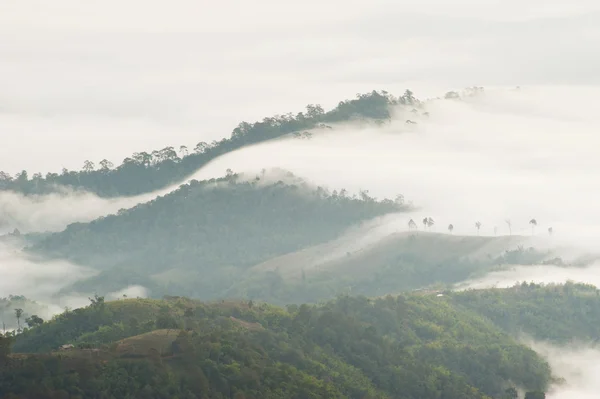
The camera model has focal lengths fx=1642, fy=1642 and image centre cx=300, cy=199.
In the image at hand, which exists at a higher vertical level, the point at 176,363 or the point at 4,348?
the point at 4,348

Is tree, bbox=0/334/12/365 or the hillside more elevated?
tree, bbox=0/334/12/365

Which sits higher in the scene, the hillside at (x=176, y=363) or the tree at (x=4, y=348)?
the tree at (x=4, y=348)

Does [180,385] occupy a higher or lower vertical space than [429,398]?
higher

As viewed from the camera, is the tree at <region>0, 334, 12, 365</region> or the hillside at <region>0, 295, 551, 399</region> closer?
the tree at <region>0, 334, 12, 365</region>

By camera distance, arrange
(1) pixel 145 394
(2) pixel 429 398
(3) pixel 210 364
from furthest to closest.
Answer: (2) pixel 429 398
(3) pixel 210 364
(1) pixel 145 394

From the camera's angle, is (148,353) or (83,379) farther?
(148,353)

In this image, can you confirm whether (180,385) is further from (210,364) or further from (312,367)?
(312,367)

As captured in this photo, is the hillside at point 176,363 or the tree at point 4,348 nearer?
the tree at point 4,348

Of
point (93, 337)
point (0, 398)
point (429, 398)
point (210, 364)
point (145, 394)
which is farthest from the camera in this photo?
point (429, 398)

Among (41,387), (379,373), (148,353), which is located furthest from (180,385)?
(379,373)

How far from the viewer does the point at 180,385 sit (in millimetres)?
160875

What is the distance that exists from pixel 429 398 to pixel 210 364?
1468 inches

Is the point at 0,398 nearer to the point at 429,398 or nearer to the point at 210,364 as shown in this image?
the point at 210,364

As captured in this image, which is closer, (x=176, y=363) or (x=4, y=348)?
(x=4, y=348)
